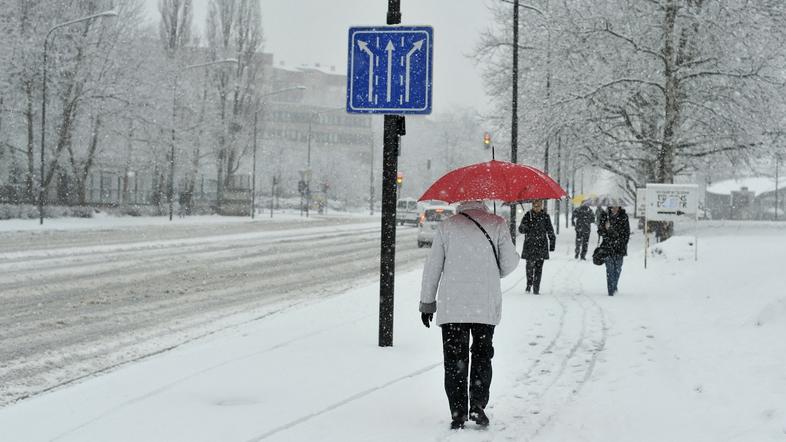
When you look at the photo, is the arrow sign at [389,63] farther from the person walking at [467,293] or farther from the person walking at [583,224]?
the person walking at [583,224]

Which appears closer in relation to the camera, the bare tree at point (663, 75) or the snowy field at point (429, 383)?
the snowy field at point (429, 383)

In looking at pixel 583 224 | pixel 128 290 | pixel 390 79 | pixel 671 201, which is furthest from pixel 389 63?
pixel 583 224

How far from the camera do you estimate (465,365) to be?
5742 millimetres

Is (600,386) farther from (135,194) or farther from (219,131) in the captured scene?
(219,131)

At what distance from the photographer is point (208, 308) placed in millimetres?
11742

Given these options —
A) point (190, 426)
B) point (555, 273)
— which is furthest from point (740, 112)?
point (190, 426)

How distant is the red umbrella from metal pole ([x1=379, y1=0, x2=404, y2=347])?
250 cm

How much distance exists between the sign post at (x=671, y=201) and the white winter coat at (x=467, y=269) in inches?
593

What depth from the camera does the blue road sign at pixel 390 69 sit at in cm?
805

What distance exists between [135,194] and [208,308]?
4241 cm

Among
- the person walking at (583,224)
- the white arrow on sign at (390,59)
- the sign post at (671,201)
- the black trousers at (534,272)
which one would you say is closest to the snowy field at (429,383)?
the black trousers at (534,272)

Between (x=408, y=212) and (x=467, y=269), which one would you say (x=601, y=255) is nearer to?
(x=467, y=269)

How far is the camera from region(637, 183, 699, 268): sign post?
19.7 metres

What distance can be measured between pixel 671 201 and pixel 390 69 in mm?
13882
